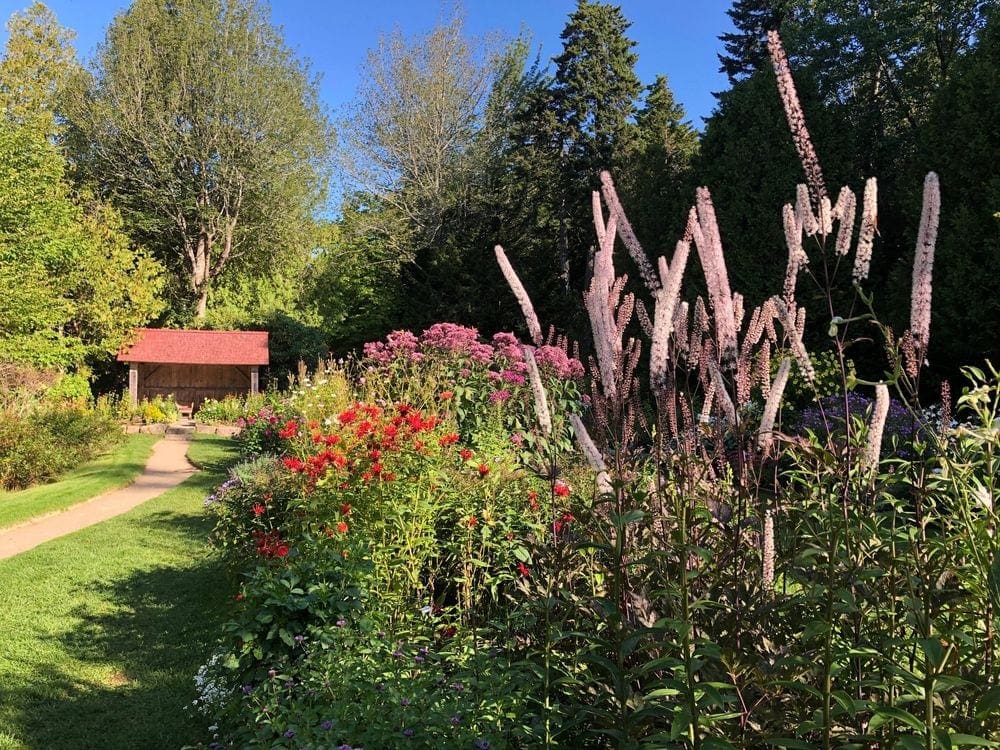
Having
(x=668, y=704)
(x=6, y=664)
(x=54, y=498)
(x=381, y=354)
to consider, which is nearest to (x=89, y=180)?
(x=54, y=498)

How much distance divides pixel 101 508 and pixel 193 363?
13.5m

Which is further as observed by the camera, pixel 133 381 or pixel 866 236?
pixel 133 381

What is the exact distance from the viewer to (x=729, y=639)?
69.9 inches

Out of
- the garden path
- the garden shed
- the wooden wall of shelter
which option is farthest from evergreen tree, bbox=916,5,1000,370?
the wooden wall of shelter

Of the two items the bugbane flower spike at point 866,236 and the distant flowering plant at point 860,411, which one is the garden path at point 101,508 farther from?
the distant flowering plant at point 860,411

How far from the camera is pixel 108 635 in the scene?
4.89 metres

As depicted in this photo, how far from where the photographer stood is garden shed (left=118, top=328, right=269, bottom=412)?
71.1 ft

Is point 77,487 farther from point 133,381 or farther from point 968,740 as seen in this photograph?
point 133,381

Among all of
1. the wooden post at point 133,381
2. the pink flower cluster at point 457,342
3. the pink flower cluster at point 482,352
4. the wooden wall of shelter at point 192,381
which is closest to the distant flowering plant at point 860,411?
the pink flower cluster at point 482,352

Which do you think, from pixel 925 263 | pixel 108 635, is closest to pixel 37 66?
Answer: pixel 108 635

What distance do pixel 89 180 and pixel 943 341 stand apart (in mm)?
27268

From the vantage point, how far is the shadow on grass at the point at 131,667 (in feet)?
11.8

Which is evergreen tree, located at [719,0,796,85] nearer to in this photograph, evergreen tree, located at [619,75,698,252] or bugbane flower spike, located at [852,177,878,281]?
evergreen tree, located at [619,75,698,252]

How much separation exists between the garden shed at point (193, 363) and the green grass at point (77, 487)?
7.94 metres
